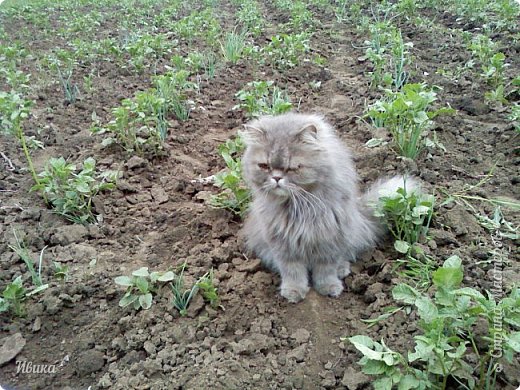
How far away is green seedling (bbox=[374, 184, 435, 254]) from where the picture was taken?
284cm

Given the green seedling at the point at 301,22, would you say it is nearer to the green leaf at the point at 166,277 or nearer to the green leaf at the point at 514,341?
the green leaf at the point at 166,277

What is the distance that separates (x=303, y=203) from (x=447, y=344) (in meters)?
1.16

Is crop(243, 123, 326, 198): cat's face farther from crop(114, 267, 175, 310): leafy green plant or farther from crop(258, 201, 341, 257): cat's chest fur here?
crop(114, 267, 175, 310): leafy green plant

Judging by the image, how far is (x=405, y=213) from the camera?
113 inches

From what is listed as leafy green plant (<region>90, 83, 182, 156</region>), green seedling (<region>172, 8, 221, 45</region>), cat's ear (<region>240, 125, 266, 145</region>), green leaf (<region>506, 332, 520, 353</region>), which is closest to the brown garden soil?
leafy green plant (<region>90, 83, 182, 156</region>)

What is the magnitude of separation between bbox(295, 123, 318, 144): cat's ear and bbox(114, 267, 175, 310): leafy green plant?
1.11m

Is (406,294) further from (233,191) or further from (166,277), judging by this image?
(233,191)

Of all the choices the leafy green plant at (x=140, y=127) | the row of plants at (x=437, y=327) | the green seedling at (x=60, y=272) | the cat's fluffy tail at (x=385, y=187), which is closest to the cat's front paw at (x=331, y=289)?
the row of plants at (x=437, y=327)

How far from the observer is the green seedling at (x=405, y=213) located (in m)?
2.84

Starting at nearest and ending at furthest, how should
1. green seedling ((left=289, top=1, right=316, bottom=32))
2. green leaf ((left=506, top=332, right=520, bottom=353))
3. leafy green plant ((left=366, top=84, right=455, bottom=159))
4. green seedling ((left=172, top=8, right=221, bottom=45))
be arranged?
green leaf ((left=506, top=332, right=520, bottom=353)), leafy green plant ((left=366, top=84, right=455, bottom=159)), green seedling ((left=172, top=8, right=221, bottom=45)), green seedling ((left=289, top=1, right=316, bottom=32))

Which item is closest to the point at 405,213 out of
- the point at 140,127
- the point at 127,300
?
the point at 127,300

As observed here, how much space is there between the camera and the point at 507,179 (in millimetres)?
3715

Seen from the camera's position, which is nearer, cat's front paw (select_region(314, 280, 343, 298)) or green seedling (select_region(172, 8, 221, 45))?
cat's front paw (select_region(314, 280, 343, 298))

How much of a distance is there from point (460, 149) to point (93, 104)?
168 inches
